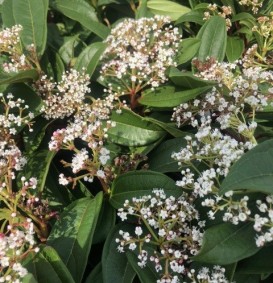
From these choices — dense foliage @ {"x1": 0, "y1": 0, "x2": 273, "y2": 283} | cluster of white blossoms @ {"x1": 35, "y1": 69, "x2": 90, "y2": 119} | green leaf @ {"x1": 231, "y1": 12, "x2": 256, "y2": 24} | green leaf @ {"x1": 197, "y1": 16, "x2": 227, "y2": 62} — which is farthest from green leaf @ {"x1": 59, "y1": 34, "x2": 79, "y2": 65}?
green leaf @ {"x1": 231, "y1": 12, "x2": 256, "y2": 24}

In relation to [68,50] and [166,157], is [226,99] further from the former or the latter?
[68,50]

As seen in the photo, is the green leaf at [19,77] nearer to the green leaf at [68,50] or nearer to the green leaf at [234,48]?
the green leaf at [68,50]

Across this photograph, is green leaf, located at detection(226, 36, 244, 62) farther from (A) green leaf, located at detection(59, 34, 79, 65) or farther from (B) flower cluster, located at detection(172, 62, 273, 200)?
(A) green leaf, located at detection(59, 34, 79, 65)

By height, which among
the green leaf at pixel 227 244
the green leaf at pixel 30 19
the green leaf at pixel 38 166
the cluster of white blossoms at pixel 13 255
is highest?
the green leaf at pixel 30 19

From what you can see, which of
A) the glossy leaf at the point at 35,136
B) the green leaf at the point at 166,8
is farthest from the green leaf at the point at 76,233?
the green leaf at the point at 166,8

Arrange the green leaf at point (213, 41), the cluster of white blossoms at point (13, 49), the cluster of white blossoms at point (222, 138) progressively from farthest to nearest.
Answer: the green leaf at point (213, 41) → the cluster of white blossoms at point (13, 49) → the cluster of white blossoms at point (222, 138)

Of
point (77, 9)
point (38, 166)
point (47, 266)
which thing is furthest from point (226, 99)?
point (77, 9)

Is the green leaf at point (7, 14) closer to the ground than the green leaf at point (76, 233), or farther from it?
farther from it
